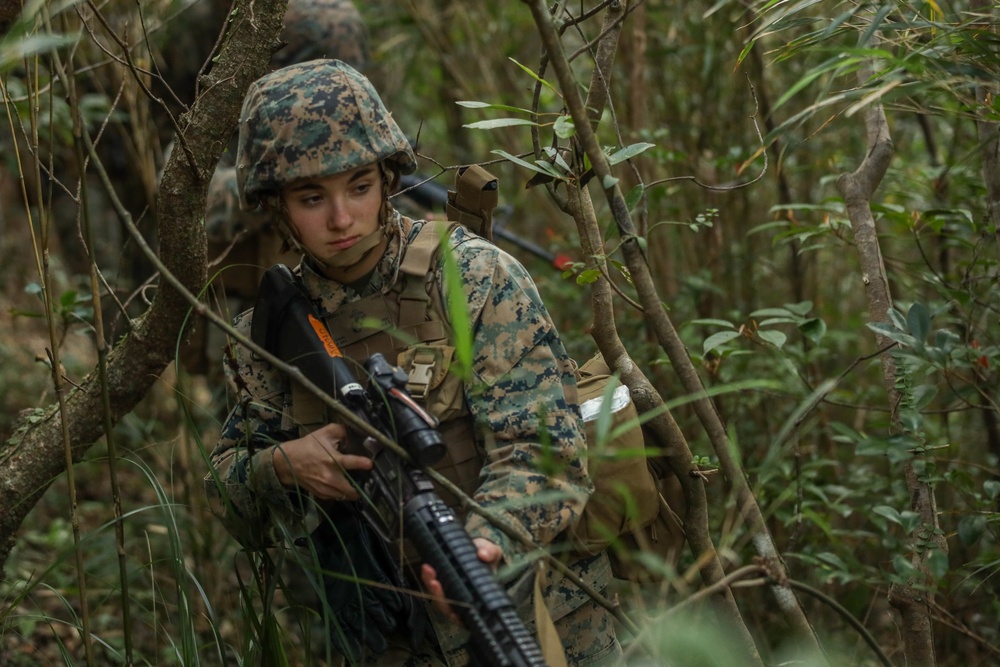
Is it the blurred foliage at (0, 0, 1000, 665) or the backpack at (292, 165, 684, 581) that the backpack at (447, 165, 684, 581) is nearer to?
the backpack at (292, 165, 684, 581)

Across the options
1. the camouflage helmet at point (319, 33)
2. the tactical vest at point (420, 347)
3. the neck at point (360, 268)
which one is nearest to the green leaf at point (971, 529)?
the tactical vest at point (420, 347)

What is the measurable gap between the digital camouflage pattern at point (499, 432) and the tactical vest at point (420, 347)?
3cm

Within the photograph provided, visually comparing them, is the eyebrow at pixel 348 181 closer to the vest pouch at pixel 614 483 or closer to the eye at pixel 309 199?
the eye at pixel 309 199

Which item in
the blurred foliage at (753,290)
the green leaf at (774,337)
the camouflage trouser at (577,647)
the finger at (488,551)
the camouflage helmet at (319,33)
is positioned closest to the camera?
the finger at (488,551)

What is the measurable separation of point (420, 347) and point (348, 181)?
1.15ft

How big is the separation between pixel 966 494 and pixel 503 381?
1388 mm

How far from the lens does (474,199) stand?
6.08 ft

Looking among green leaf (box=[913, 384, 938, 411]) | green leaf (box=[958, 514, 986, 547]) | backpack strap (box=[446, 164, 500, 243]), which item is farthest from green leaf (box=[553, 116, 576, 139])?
green leaf (box=[958, 514, 986, 547])

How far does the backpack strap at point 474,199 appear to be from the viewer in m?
1.82

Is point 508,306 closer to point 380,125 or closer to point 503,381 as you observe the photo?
point 503,381

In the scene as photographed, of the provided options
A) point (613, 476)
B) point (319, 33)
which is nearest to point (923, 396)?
point (613, 476)

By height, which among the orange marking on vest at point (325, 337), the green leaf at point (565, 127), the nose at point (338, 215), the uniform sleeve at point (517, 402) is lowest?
the uniform sleeve at point (517, 402)

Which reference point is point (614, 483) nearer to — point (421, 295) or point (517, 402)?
point (517, 402)

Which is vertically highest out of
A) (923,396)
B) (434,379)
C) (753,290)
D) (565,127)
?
(565,127)
